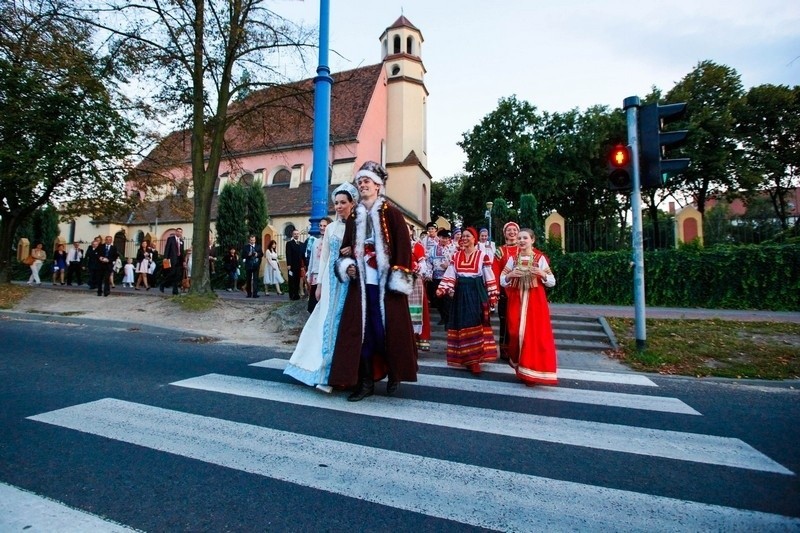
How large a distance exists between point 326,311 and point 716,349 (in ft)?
22.2

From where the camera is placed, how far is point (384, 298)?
418cm

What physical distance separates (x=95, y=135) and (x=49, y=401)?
12135 mm

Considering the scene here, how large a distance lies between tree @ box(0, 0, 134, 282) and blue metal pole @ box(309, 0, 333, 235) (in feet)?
22.3

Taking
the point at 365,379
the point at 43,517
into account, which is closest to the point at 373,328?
the point at 365,379

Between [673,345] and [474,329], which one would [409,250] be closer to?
[474,329]

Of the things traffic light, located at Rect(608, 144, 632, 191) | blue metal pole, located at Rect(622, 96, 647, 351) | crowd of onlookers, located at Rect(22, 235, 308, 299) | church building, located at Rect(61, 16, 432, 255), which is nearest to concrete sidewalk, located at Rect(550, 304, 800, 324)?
blue metal pole, located at Rect(622, 96, 647, 351)

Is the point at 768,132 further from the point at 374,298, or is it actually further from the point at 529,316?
the point at 374,298

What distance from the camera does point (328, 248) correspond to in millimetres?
4453

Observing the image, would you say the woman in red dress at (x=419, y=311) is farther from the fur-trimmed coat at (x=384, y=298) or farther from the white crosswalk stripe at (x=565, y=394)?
the fur-trimmed coat at (x=384, y=298)

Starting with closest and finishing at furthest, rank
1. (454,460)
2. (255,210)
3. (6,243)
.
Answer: (454,460), (6,243), (255,210)

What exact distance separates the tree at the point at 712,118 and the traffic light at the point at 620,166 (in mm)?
27557

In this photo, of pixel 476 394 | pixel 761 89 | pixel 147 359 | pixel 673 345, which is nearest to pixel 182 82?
pixel 147 359

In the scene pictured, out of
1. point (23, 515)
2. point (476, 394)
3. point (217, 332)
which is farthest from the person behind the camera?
point (217, 332)

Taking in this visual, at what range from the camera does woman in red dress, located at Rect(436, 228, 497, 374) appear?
5727 millimetres
